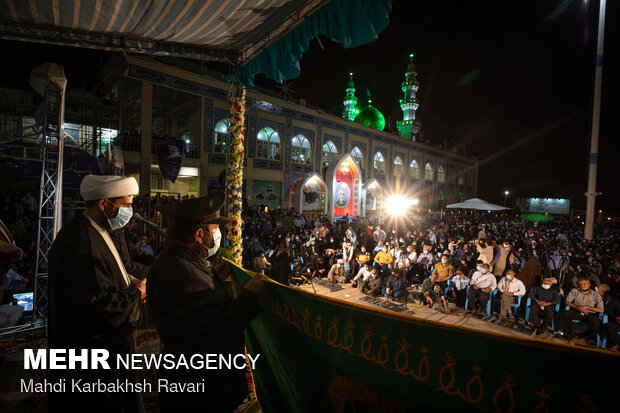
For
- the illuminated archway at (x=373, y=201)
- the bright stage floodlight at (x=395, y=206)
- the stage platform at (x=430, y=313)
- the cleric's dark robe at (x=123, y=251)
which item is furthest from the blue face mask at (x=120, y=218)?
the bright stage floodlight at (x=395, y=206)

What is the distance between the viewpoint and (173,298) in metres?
1.79

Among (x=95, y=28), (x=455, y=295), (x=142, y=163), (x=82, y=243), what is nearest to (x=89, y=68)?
(x=142, y=163)

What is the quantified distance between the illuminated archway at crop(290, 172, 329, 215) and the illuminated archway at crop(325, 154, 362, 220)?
21.8 inches

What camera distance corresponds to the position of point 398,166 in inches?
1377

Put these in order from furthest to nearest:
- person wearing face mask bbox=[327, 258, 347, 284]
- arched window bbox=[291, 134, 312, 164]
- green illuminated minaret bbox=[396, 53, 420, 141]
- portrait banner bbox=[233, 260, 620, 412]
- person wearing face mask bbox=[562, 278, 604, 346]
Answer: green illuminated minaret bbox=[396, 53, 420, 141], arched window bbox=[291, 134, 312, 164], person wearing face mask bbox=[327, 258, 347, 284], person wearing face mask bbox=[562, 278, 604, 346], portrait banner bbox=[233, 260, 620, 412]

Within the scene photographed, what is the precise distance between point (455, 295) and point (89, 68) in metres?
26.8

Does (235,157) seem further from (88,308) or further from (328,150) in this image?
(328,150)

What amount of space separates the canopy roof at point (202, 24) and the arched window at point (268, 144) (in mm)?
17421

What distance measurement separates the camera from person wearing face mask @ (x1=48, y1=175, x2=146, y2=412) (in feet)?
6.71

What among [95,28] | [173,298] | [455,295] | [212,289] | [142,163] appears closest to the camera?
[173,298]

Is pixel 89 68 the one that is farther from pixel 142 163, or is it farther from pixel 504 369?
pixel 504 369

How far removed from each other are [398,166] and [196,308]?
3567 cm

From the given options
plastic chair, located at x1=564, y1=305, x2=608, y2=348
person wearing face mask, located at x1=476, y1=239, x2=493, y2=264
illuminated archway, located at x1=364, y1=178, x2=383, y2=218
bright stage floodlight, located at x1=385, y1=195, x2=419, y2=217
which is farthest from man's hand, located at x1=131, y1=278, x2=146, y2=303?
bright stage floodlight, located at x1=385, y1=195, x2=419, y2=217

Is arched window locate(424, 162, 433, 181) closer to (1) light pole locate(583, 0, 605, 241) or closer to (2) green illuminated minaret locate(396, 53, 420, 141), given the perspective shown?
(2) green illuminated minaret locate(396, 53, 420, 141)
